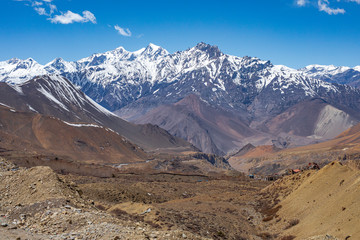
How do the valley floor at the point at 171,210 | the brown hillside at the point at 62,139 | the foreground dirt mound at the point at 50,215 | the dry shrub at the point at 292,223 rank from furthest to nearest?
1. the brown hillside at the point at 62,139
2. the dry shrub at the point at 292,223
3. the valley floor at the point at 171,210
4. the foreground dirt mound at the point at 50,215

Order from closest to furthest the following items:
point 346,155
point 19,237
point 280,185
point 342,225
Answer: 1. point 19,237
2. point 342,225
3. point 280,185
4. point 346,155

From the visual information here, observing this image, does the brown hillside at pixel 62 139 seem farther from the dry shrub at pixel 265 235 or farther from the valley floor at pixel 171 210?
the dry shrub at pixel 265 235

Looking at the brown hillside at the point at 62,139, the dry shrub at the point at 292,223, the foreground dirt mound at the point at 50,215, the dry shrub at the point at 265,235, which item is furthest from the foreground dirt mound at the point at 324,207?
the brown hillside at the point at 62,139

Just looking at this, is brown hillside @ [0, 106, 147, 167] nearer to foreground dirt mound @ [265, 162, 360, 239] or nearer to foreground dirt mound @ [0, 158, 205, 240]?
foreground dirt mound @ [265, 162, 360, 239]

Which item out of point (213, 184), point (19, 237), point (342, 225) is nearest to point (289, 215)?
point (342, 225)

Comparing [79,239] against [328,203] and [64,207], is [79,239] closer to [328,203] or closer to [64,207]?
[64,207]

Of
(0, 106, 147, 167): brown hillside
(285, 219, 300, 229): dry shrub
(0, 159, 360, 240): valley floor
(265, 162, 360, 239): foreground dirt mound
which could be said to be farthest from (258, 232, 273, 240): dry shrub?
(0, 106, 147, 167): brown hillside
